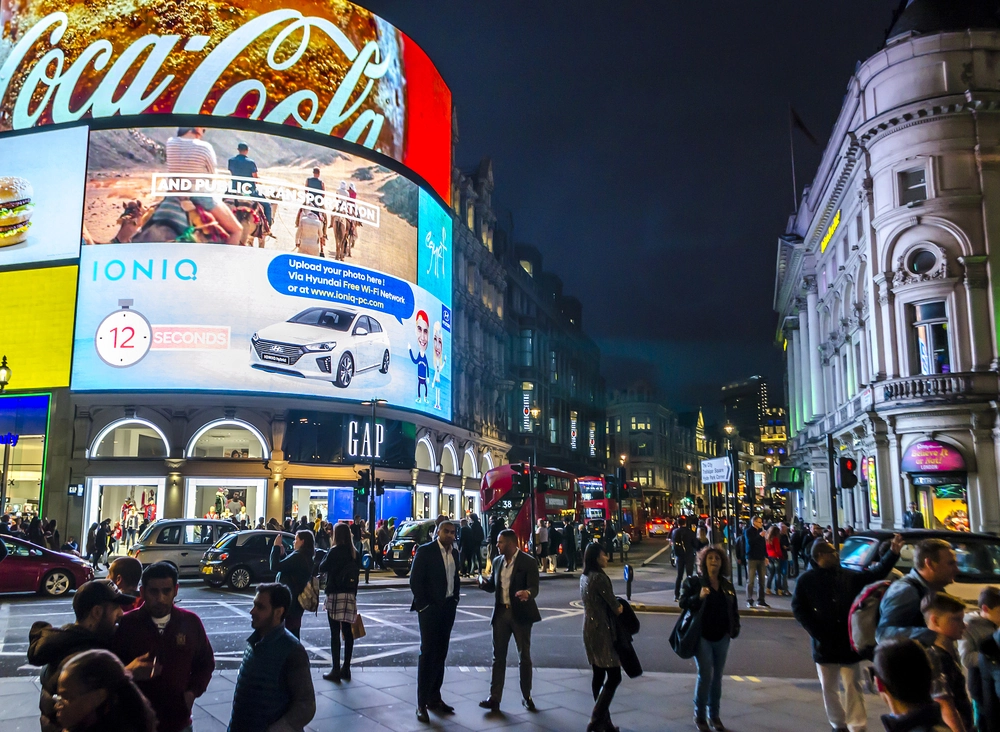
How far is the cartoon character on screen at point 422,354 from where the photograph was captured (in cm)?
4472

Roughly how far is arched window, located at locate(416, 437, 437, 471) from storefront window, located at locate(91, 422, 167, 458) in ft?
48.0

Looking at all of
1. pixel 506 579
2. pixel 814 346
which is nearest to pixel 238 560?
pixel 506 579

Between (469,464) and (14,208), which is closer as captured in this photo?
(14,208)

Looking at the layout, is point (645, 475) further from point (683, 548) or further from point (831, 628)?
point (831, 628)

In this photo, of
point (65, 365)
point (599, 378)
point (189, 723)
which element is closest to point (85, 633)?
point (189, 723)

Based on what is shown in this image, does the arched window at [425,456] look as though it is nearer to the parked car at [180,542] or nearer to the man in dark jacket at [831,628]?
the parked car at [180,542]

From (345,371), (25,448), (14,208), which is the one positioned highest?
(14,208)

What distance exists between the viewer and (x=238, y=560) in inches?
890

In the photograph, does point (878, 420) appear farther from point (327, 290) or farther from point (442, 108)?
point (442, 108)

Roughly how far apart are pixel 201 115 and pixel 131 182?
4.52 m

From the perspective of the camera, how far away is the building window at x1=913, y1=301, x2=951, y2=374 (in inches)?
1270

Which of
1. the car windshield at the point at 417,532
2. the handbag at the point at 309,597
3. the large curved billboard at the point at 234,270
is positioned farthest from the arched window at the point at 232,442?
the handbag at the point at 309,597

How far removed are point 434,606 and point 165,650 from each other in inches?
172

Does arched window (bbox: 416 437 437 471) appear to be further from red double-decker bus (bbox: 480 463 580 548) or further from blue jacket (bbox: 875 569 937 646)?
blue jacket (bbox: 875 569 937 646)
